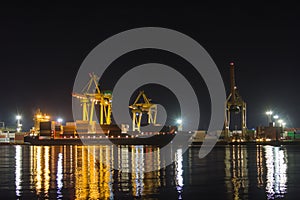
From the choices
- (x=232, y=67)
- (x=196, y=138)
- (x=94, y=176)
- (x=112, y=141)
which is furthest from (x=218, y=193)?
(x=196, y=138)

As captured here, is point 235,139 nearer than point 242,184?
No

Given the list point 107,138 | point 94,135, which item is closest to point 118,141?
point 107,138

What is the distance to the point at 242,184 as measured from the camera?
20234 millimetres

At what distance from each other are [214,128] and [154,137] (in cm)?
3320

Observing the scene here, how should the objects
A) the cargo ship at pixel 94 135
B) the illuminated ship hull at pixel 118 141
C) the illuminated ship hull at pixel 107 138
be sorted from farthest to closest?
the cargo ship at pixel 94 135 < the illuminated ship hull at pixel 107 138 < the illuminated ship hull at pixel 118 141

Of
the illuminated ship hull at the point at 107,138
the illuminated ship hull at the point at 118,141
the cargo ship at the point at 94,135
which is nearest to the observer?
the illuminated ship hull at the point at 118,141

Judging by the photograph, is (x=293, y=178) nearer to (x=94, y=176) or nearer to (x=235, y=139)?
(x=94, y=176)

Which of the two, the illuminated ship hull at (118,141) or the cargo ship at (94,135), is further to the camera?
the cargo ship at (94,135)

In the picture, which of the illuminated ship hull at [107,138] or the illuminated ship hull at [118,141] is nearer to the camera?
the illuminated ship hull at [118,141]

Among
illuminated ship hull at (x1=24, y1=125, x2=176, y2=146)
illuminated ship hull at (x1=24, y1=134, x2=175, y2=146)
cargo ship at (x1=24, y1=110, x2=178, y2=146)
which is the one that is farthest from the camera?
cargo ship at (x1=24, y1=110, x2=178, y2=146)

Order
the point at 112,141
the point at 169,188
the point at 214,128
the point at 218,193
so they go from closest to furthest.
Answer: the point at 218,193, the point at 169,188, the point at 112,141, the point at 214,128

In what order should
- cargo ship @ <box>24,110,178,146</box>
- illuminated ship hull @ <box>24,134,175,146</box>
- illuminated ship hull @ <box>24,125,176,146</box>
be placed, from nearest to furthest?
illuminated ship hull @ <box>24,134,175,146</box> < illuminated ship hull @ <box>24,125,176,146</box> < cargo ship @ <box>24,110,178,146</box>

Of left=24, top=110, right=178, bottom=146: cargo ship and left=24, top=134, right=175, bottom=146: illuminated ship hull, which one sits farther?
left=24, top=110, right=178, bottom=146: cargo ship

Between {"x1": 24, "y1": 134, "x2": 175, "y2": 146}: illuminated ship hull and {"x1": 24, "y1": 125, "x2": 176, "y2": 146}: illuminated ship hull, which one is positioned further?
{"x1": 24, "y1": 125, "x2": 176, "y2": 146}: illuminated ship hull
